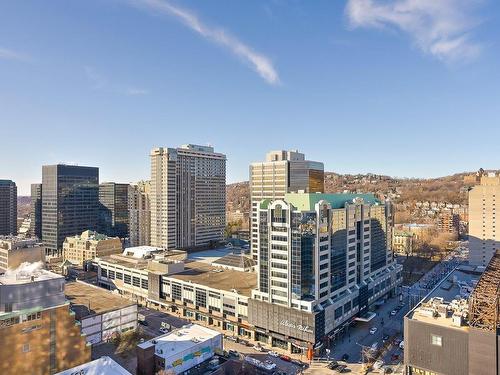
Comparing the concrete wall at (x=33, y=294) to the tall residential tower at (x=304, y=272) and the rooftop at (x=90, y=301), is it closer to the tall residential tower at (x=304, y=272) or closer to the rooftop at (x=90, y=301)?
the rooftop at (x=90, y=301)

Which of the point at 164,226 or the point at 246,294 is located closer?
the point at 246,294

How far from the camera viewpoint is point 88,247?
151 metres

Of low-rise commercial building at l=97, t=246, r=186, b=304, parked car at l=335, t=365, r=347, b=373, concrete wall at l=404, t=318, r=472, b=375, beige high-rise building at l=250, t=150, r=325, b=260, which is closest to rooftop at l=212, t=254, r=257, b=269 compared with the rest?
beige high-rise building at l=250, t=150, r=325, b=260

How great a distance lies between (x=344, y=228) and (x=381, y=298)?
3382 cm

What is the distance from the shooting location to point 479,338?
46562 mm

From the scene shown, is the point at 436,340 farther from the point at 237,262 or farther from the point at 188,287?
the point at 237,262

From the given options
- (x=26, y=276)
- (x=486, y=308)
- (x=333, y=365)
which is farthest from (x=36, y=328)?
(x=486, y=308)

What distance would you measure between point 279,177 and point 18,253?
83.6 m

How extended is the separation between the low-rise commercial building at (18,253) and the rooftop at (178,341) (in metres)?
71.2

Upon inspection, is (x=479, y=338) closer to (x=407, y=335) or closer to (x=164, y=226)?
(x=407, y=335)

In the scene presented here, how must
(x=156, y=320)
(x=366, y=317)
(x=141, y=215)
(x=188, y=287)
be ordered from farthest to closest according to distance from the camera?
(x=141, y=215) < (x=188, y=287) < (x=156, y=320) < (x=366, y=317)

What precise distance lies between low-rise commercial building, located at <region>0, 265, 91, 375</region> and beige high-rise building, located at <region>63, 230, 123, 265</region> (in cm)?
9265

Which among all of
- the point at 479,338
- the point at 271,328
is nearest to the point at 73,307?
the point at 271,328

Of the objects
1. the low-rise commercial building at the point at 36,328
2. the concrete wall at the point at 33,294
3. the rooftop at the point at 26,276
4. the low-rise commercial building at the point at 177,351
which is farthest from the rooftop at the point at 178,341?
the rooftop at the point at 26,276
